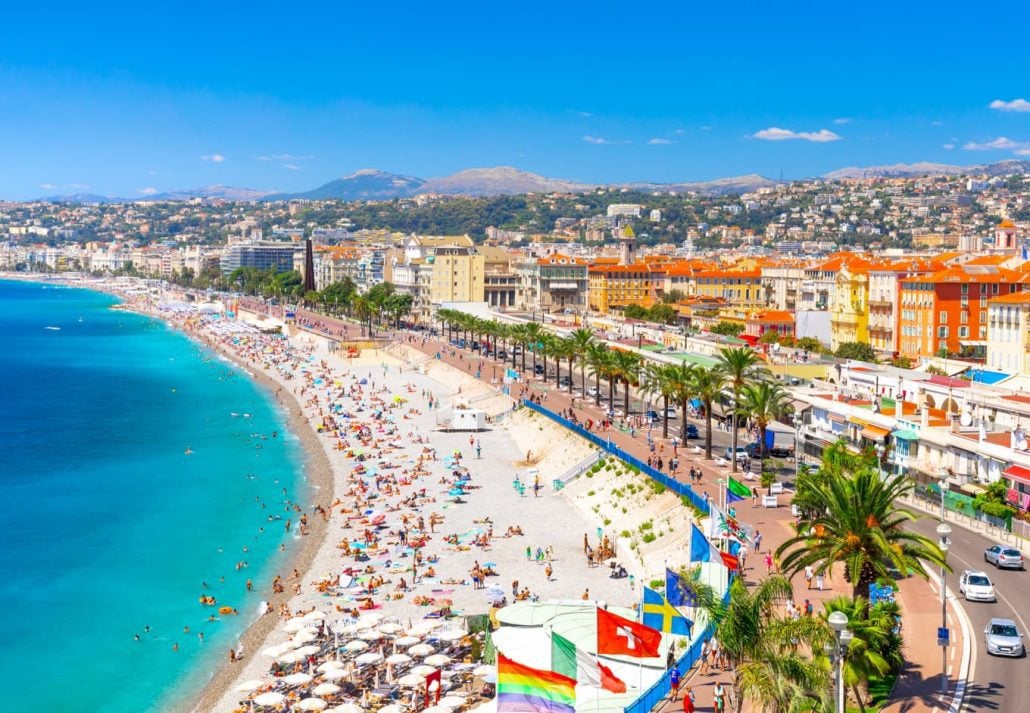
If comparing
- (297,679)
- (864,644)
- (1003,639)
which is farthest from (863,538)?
(297,679)

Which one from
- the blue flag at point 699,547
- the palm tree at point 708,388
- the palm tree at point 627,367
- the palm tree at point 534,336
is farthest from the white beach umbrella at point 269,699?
the palm tree at point 534,336

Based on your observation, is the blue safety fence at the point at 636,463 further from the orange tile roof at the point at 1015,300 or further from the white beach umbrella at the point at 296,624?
the orange tile roof at the point at 1015,300

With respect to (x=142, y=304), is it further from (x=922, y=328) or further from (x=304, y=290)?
(x=922, y=328)

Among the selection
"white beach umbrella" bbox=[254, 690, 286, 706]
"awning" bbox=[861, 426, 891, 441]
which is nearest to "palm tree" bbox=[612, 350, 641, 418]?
"awning" bbox=[861, 426, 891, 441]

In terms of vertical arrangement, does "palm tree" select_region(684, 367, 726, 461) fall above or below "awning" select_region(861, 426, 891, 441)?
above

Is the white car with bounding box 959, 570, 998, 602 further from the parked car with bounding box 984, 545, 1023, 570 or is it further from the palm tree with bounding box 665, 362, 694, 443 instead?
the palm tree with bounding box 665, 362, 694, 443

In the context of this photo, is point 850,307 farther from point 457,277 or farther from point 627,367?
point 457,277
